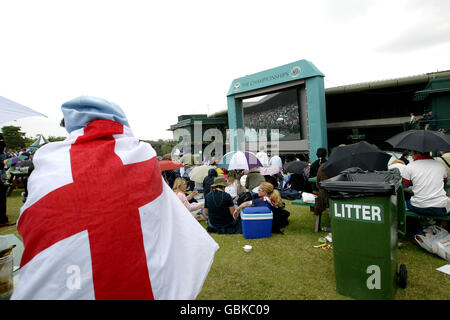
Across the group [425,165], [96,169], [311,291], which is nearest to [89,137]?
[96,169]

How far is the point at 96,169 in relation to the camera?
121 cm

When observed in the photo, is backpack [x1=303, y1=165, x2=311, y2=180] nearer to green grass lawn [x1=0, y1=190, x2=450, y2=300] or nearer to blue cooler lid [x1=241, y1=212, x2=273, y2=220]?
green grass lawn [x1=0, y1=190, x2=450, y2=300]

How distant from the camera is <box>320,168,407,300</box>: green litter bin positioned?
8.91 feet

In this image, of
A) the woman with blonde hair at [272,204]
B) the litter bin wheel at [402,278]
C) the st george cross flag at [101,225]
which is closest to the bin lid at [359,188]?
the litter bin wheel at [402,278]

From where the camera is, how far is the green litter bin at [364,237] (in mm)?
2717

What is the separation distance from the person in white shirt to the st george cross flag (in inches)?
170

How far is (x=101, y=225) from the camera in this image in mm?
1104

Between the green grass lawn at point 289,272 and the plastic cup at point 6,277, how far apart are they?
224 cm

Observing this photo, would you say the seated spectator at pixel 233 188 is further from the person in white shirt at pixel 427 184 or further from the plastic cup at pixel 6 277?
the plastic cup at pixel 6 277

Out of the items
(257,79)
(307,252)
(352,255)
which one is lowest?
(307,252)

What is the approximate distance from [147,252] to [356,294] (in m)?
2.87
